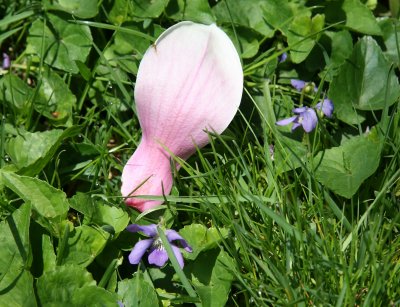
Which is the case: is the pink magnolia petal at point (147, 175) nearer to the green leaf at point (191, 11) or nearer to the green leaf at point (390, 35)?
the green leaf at point (191, 11)

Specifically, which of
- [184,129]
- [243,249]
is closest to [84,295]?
[243,249]

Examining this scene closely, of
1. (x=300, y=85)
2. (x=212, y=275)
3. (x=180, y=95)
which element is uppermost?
(x=180, y=95)

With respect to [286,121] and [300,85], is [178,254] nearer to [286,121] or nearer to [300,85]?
[286,121]

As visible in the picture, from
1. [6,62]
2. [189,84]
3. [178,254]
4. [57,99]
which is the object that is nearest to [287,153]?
[189,84]

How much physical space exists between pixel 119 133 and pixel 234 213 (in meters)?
0.38

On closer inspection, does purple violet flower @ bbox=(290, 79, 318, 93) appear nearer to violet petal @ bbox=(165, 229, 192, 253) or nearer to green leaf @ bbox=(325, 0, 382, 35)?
green leaf @ bbox=(325, 0, 382, 35)

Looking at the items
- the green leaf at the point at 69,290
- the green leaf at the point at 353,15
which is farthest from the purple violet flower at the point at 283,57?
the green leaf at the point at 69,290

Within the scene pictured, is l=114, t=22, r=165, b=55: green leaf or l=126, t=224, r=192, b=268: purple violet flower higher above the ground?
l=114, t=22, r=165, b=55: green leaf

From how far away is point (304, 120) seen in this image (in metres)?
1.53

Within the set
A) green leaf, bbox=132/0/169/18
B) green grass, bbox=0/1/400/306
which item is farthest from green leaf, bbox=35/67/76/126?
green leaf, bbox=132/0/169/18

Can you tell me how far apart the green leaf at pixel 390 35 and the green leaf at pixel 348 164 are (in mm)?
345

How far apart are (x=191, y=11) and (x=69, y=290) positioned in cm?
80

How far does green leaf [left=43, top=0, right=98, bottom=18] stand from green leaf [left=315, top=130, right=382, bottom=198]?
0.67 meters

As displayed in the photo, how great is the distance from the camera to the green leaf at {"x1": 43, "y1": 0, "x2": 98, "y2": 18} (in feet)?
5.81
